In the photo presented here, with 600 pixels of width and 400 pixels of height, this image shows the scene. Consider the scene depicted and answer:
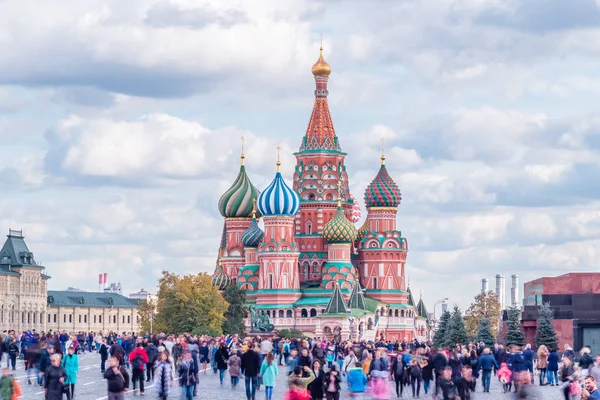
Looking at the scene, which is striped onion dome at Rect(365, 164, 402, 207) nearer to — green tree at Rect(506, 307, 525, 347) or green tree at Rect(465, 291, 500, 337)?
green tree at Rect(465, 291, 500, 337)

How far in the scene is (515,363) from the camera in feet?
110

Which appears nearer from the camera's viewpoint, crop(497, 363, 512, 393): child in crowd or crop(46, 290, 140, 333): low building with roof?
crop(497, 363, 512, 393): child in crowd

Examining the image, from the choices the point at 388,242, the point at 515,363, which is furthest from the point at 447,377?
the point at 388,242

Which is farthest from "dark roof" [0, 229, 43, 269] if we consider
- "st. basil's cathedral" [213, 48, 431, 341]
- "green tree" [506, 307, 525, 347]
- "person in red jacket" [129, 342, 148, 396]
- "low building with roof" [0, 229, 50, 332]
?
"person in red jacket" [129, 342, 148, 396]

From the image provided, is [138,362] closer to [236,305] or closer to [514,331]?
[514,331]

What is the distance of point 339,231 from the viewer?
11631 cm

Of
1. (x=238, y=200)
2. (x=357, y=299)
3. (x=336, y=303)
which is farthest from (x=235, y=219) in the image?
(x=336, y=303)

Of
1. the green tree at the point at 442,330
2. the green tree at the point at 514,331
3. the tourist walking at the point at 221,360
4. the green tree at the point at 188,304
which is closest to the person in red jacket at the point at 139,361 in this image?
the tourist walking at the point at 221,360

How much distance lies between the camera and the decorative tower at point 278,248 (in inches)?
4562

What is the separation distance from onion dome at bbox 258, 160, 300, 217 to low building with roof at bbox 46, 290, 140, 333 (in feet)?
199

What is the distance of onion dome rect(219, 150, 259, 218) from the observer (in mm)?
128125

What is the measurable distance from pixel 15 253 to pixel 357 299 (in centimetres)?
5284

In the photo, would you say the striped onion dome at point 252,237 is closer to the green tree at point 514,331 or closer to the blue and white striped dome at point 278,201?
the blue and white striped dome at point 278,201

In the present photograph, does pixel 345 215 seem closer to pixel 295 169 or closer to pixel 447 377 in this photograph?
pixel 295 169
